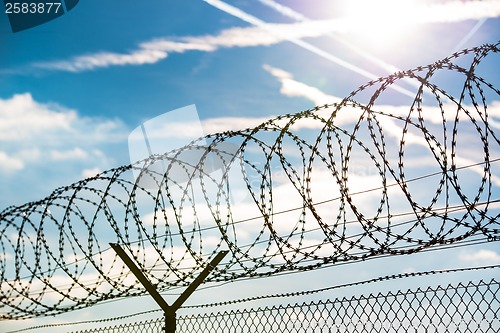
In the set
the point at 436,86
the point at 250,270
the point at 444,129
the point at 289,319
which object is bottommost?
the point at 289,319

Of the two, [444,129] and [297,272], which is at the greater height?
[444,129]

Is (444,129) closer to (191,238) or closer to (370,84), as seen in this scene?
(370,84)

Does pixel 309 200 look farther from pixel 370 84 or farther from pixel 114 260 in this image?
pixel 114 260

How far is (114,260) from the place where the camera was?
32.9 ft

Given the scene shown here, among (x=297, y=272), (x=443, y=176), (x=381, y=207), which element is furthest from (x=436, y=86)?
(x=297, y=272)

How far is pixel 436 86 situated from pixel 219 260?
10.8 ft

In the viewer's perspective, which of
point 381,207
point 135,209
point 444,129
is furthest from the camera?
point 135,209

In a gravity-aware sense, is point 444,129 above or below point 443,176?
above

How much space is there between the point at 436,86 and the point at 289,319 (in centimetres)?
283

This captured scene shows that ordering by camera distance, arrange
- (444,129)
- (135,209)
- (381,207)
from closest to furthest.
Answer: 1. (444,129)
2. (381,207)
3. (135,209)

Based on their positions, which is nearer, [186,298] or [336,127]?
[336,127]

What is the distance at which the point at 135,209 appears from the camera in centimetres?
974

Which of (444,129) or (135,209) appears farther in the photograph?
(135,209)

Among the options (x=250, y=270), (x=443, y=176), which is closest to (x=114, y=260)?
(x=250, y=270)
